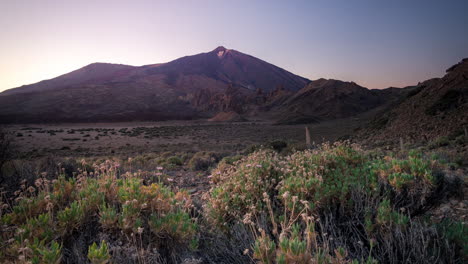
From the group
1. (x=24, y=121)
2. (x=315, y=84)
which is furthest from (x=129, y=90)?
(x=315, y=84)

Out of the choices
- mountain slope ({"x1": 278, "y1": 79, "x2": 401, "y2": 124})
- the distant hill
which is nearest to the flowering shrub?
the distant hill

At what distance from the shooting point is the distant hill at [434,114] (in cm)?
1276

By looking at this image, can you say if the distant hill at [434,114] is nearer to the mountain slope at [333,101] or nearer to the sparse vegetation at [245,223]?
the sparse vegetation at [245,223]

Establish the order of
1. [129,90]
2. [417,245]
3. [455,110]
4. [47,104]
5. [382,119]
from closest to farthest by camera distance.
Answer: [417,245] < [455,110] < [382,119] < [47,104] < [129,90]

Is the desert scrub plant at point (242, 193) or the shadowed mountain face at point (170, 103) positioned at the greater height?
the shadowed mountain face at point (170, 103)

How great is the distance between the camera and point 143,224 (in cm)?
285

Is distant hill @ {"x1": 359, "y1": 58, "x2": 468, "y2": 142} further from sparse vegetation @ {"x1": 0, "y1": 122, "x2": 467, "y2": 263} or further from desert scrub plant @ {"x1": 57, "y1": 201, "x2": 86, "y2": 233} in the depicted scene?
desert scrub plant @ {"x1": 57, "y1": 201, "x2": 86, "y2": 233}

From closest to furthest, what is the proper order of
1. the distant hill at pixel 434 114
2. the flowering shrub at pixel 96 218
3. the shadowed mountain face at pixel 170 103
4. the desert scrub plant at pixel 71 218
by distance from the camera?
the flowering shrub at pixel 96 218 < the desert scrub plant at pixel 71 218 < the distant hill at pixel 434 114 < the shadowed mountain face at pixel 170 103

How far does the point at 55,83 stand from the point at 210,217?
571ft

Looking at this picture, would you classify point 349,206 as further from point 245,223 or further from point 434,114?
point 434,114

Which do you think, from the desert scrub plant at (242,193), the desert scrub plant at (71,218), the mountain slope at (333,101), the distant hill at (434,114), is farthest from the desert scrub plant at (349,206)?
the mountain slope at (333,101)

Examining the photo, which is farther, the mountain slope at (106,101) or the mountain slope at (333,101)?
the mountain slope at (106,101)

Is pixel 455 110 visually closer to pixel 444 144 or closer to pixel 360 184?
pixel 444 144

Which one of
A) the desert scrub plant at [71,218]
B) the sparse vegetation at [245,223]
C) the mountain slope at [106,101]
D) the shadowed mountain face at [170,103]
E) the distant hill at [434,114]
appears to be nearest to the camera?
the sparse vegetation at [245,223]
